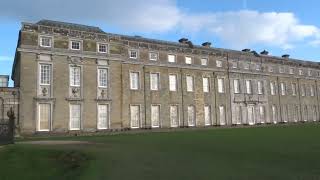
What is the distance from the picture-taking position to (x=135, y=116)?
41.9m

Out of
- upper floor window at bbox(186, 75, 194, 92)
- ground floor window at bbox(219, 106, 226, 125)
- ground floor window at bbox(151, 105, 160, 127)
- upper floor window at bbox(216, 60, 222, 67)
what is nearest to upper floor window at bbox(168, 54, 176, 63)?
upper floor window at bbox(186, 75, 194, 92)

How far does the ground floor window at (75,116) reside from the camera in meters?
36.5

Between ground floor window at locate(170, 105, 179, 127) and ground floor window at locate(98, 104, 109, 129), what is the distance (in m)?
9.21

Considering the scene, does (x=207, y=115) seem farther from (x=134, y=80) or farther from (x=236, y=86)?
(x=134, y=80)

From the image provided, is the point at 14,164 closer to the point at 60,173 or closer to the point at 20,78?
the point at 60,173

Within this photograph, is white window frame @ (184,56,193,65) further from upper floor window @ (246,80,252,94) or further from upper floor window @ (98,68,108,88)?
upper floor window @ (98,68,108,88)

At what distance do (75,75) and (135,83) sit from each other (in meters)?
7.77

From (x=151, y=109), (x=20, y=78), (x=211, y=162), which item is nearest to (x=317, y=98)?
(x=151, y=109)

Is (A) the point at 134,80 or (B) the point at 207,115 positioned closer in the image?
(A) the point at 134,80

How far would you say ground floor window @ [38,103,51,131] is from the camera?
114 ft

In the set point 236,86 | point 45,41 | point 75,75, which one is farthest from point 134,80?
point 236,86

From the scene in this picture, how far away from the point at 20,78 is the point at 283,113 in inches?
1640

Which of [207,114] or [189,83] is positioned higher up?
[189,83]

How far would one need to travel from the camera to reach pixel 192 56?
1911 inches
